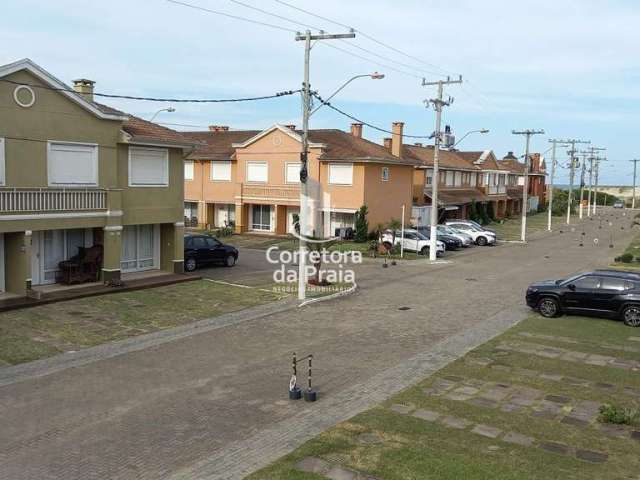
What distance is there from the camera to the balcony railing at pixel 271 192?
4406 centimetres

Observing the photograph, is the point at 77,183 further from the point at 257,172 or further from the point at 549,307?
the point at 257,172

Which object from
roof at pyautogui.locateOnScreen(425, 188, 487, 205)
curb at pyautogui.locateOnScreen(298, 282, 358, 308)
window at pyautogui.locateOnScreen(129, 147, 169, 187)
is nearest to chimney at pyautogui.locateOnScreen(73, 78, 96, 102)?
window at pyautogui.locateOnScreen(129, 147, 169, 187)

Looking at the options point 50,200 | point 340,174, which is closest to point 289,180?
point 340,174

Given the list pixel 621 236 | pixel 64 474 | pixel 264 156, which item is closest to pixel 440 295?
pixel 64 474

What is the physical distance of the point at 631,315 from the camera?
19266 millimetres

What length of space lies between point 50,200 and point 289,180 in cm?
2484

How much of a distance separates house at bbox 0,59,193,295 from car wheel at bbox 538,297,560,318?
564 inches

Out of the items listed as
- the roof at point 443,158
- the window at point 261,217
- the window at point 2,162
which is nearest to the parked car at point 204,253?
the window at point 2,162

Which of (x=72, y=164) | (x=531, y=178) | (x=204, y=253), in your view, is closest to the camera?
(x=72, y=164)

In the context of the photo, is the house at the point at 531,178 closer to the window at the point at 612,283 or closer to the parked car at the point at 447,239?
the parked car at the point at 447,239

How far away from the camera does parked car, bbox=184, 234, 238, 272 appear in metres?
28.3

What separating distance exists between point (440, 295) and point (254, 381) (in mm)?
12198

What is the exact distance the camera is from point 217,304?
21.5 m

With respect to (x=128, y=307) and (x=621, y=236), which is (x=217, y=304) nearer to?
(x=128, y=307)
